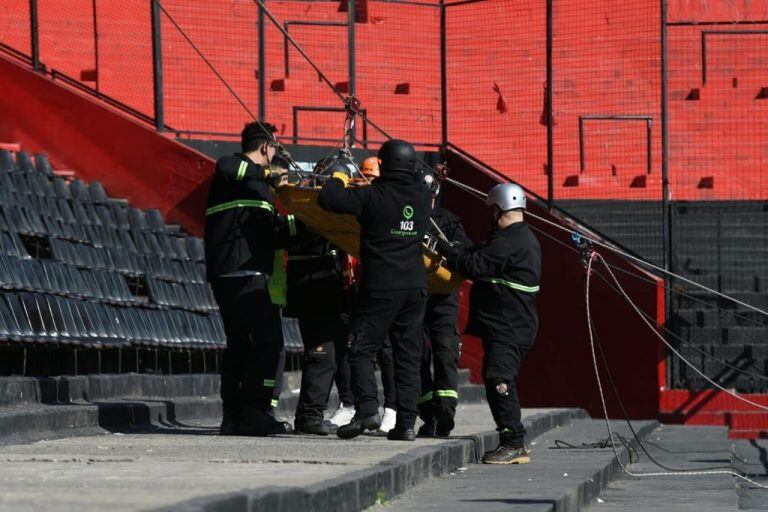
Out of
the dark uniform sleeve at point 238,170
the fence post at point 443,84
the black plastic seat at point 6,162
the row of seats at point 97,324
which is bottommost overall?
the row of seats at point 97,324

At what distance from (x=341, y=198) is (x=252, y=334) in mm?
962

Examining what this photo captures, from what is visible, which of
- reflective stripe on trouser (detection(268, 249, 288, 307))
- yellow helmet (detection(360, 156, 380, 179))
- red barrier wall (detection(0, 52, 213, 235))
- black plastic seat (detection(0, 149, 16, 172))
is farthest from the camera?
red barrier wall (detection(0, 52, 213, 235))

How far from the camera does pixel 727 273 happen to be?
19.3m

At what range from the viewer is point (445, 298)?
1075 cm

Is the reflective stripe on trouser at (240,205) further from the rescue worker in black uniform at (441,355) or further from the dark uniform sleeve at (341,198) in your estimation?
the rescue worker in black uniform at (441,355)

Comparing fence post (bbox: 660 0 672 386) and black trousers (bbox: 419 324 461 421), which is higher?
fence post (bbox: 660 0 672 386)

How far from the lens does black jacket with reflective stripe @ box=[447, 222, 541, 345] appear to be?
393 inches

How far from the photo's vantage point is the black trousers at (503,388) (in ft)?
32.5

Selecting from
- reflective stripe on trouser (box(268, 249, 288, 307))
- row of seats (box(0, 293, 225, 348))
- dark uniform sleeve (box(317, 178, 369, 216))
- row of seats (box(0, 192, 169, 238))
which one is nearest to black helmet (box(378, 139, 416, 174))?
dark uniform sleeve (box(317, 178, 369, 216))

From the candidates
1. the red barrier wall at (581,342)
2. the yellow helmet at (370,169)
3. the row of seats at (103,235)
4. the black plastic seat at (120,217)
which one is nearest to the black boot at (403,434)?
the yellow helmet at (370,169)

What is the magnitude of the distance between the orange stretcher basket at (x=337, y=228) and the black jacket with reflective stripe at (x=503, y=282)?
0.98 ft

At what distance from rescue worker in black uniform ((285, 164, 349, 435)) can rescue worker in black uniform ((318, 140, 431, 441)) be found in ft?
2.25

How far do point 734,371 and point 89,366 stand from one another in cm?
913

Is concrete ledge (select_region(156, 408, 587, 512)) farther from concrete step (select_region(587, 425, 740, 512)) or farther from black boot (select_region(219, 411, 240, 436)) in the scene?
black boot (select_region(219, 411, 240, 436))
